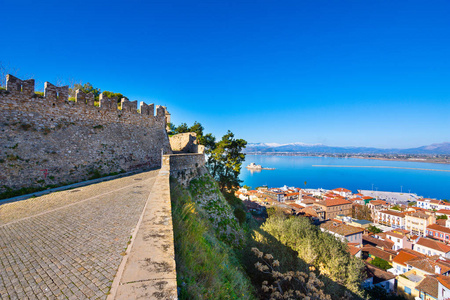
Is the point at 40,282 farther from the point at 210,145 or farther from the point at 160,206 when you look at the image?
the point at 210,145

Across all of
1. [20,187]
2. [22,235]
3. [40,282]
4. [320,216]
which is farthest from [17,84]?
[320,216]

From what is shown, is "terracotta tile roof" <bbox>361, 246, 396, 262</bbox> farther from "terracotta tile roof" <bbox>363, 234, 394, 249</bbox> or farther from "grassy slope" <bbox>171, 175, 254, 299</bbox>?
"grassy slope" <bbox>171, 175, 254, 299</bbox>

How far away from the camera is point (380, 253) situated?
29.8 meters

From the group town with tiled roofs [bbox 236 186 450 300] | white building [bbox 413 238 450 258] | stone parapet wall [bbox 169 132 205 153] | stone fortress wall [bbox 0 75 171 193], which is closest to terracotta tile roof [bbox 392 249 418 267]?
town with tiled roofs [bbox 236 186 450 300]

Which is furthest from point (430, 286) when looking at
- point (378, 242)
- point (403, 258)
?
point (378, 242)

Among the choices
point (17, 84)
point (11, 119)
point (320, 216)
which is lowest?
point (320, 216)

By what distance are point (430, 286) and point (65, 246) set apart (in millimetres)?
29026

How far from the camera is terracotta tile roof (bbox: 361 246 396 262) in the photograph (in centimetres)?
2892

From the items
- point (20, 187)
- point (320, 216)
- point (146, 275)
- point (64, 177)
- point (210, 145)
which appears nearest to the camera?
point (146, 275)

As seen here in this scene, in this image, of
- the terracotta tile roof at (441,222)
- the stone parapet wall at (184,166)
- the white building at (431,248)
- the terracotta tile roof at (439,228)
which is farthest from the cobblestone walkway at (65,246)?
the terracotta tile roof at (441,222)

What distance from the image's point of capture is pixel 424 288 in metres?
19.2

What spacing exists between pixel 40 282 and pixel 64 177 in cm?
995

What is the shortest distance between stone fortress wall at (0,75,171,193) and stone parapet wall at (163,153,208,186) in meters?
4.90

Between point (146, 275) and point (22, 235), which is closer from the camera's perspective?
point (146, 275)
